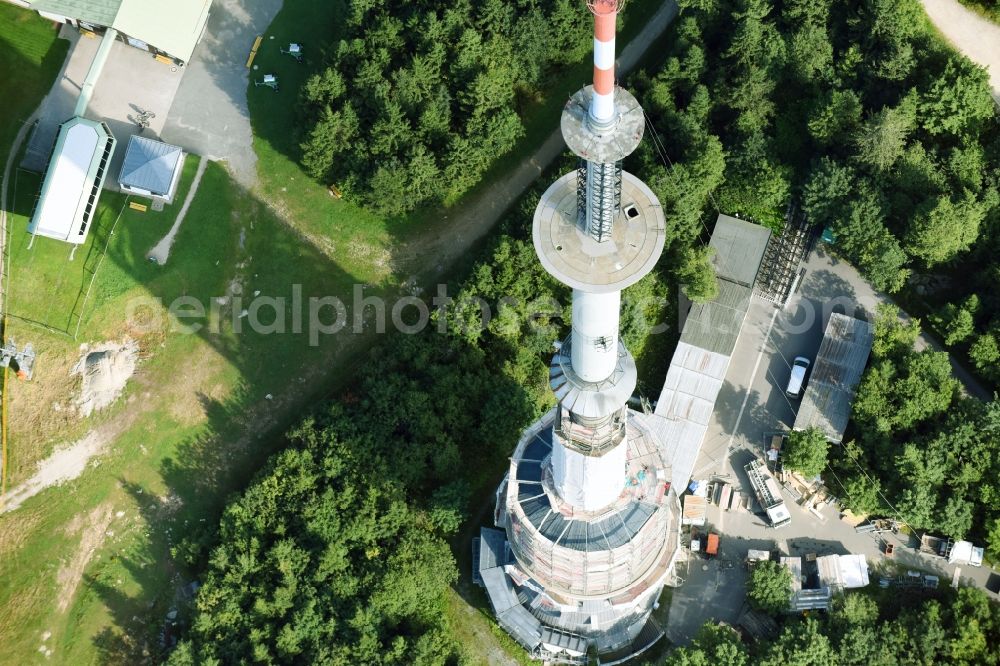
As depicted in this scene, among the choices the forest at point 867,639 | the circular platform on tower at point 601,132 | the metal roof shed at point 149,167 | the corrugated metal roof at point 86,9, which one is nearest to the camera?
the circular platform on tower at point 601,132

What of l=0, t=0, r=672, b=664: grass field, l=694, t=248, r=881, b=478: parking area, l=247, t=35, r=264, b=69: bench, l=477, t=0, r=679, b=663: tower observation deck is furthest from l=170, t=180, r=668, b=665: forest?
l=247, t=35, r=264, b=69: bench

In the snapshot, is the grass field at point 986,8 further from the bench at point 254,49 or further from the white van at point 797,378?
the bench at point 254,49

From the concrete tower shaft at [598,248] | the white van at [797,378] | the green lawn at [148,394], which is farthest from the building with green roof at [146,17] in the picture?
the white van at [797,378]

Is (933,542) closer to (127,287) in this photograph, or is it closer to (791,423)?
(791,423)

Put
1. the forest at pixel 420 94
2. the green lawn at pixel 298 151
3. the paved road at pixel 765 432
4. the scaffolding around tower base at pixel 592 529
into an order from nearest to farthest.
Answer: the scaffolding around tower base at pixel 592 529
the paved road at pixel 765 432
the forest at pixel 420 94
the green lawn at pixel 298 151

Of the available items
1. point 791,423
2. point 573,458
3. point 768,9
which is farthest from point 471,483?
point 768,9

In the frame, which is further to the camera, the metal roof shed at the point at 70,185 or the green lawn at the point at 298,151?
the green lawn at the point at 298,151

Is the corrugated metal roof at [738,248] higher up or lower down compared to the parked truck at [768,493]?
higher up
